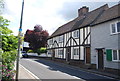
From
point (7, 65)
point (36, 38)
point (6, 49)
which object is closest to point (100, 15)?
point (6, 49)

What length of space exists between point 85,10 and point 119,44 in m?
13.9

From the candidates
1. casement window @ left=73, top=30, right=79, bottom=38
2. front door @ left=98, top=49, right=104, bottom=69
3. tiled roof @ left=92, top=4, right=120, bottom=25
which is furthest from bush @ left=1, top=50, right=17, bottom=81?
casement window @ left=73, top=30, right=79, bottom=38

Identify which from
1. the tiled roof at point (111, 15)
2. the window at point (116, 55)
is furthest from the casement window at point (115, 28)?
the window at point (116, 55)

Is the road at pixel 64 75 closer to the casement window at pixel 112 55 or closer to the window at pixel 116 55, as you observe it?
the casement window at pixel 112 55

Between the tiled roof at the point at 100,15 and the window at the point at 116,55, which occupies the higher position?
the tiled roof at the point at 100,15

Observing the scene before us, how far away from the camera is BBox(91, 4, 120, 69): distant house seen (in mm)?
13117

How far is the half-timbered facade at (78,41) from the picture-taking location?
1786 centimetres

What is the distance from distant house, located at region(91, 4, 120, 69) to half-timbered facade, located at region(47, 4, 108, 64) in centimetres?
137

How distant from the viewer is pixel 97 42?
15.7 metres

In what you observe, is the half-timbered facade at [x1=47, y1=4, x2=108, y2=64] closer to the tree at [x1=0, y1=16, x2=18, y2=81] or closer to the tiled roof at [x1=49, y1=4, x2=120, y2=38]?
the tiled roof at [x1=49, y1=4, x2=120, y2=38]

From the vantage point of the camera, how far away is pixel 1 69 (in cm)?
729

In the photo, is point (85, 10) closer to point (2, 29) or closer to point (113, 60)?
point (113, 60)

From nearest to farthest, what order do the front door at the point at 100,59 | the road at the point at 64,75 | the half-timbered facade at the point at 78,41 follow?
the road at the point at 64,75
the front door at the point at 100,59
the half-timbered facade at the point at 78,41

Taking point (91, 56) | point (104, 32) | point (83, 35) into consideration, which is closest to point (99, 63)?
point (91, 56)
